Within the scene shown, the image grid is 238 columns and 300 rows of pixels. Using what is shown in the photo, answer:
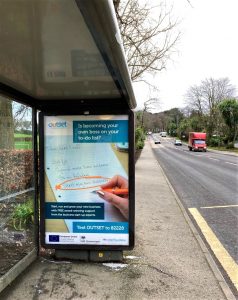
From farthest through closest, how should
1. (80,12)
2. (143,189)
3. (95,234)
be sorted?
(143,189) < (95,234) < (80,12)

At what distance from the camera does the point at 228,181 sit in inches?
725

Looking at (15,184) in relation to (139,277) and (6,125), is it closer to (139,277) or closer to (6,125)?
(6,125)

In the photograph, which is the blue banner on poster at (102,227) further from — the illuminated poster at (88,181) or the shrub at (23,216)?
the shrub at (23,216)

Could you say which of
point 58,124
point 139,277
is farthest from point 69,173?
point 139,277

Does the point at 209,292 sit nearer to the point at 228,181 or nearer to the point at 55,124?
the point at 55,124

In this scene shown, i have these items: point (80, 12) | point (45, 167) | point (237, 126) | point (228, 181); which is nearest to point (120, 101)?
point (45, 167)

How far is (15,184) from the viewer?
5031 millimetres

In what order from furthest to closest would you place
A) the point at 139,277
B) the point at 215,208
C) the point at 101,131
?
the point at 215,208 → the point at 101,131 → the point at 139,277

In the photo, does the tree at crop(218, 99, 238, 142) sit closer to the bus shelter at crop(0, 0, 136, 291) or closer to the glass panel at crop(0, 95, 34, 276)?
the bus shelter at crop(0, 0, 136, 291)

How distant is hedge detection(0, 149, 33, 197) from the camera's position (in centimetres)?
471

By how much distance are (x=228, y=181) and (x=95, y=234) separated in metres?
14.0

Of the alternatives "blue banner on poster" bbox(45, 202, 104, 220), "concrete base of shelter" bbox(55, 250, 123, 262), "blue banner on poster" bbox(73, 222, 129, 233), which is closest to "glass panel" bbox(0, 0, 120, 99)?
"blue banner on poster" bbox(45, 202, 104, 220)

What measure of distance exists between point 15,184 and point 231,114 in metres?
68.0

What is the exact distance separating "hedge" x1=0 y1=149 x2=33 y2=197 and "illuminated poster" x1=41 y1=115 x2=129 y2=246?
0.25 m
